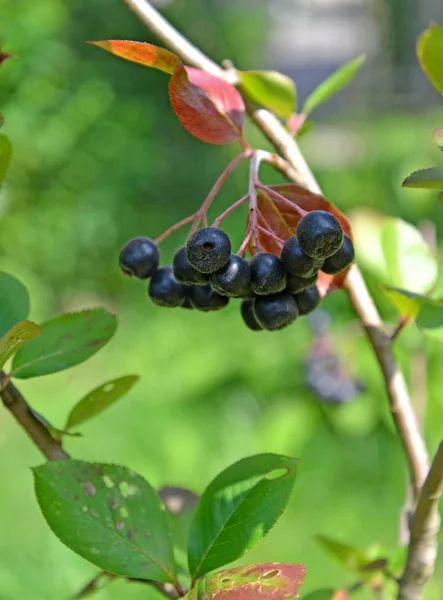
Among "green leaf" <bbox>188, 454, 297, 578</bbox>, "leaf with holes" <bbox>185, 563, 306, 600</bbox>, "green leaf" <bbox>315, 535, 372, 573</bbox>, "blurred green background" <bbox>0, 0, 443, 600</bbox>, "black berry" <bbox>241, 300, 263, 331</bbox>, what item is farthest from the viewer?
"blurred green background" <bbox>0, 0, 443, 600</bbox>

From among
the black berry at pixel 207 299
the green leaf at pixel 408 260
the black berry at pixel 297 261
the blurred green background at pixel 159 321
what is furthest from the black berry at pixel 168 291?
the blurred green background at pixel 159 321

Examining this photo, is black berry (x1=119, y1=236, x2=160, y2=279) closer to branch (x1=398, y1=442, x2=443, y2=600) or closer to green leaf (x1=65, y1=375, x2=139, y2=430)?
green leaf (x1=65, y1=375, x2=139, y2=430)

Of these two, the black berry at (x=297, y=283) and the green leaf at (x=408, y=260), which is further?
the green leaf at (x=408, y=260)

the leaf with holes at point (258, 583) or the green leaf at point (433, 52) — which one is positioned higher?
the green leaf at point (433, 52)

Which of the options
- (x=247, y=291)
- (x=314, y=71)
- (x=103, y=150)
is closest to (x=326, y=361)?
(x=247, y=291)

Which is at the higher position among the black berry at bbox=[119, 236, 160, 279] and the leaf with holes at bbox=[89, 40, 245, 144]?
the leaf with holes at bbox=[89, 40, 245, 144]

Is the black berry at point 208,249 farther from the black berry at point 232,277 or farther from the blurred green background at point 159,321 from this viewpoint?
the blurred green background at point 159,321

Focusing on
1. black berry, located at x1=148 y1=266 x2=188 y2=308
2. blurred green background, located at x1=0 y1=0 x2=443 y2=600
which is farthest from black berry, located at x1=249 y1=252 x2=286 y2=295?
blurred green background, located at x1=0 y1=0 x2=443 y2=600
